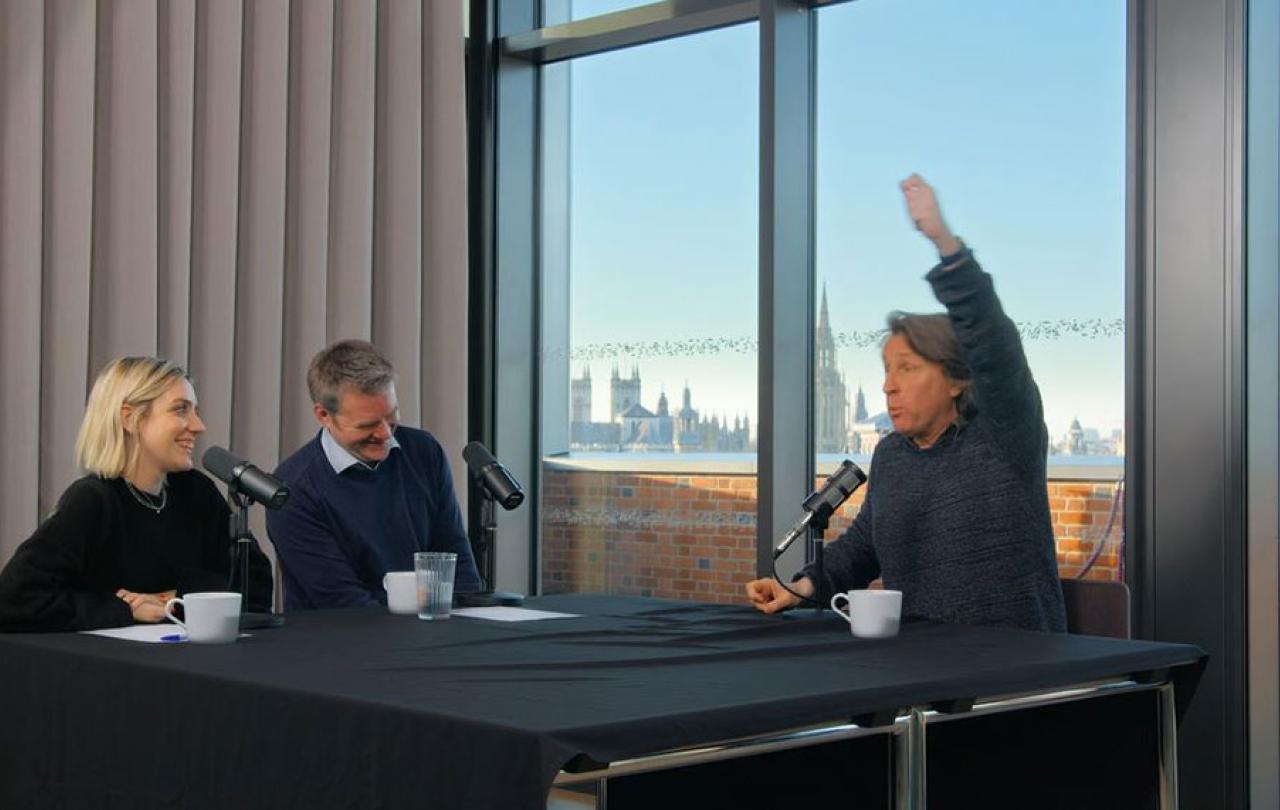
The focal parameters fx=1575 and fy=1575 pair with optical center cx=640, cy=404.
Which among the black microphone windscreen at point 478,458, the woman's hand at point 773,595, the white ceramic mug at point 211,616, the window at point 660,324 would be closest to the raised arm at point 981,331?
the woman's hand at point 773,595

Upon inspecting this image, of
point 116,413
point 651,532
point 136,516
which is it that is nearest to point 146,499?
point 136,516

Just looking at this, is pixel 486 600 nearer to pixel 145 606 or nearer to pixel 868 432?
pixel 145 606

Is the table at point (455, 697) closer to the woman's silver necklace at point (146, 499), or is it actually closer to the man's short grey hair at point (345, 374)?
the woman's silver necklace at point (146, 499)

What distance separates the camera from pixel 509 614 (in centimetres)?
320

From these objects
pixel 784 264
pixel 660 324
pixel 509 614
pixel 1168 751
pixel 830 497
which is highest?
pixel 784 264

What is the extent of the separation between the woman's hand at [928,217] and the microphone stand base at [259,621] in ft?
4.67

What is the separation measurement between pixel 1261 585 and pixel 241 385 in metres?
2.93

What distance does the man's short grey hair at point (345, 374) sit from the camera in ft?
12.0

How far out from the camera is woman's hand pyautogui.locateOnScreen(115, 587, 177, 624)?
2.92 meters

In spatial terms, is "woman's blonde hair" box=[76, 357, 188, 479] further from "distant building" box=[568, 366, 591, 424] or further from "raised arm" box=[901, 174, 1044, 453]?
"distant building" box=[568, 366, 591, 424]

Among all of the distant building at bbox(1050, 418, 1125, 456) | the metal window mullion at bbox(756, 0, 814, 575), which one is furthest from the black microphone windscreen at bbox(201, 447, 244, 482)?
the distant building at bbox(1050, 418, 1125, 456)

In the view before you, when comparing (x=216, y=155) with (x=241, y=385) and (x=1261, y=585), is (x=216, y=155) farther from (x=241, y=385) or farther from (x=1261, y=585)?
(x=1261, y=585)

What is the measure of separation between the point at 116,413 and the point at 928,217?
A: 5.39 feet

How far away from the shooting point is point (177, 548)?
3203 millimetres
